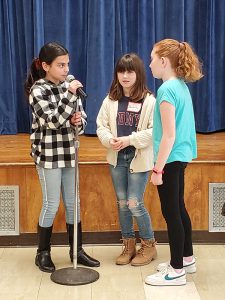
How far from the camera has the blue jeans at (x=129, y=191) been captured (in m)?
2.83

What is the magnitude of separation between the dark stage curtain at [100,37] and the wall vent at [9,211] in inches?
56.3

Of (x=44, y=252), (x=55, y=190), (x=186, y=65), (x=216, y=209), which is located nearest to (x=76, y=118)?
(x=55, y=190)

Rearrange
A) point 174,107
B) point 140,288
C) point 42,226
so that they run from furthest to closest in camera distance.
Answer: point 42,226 < point 140,288 < point 174,107

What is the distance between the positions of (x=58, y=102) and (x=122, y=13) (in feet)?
6.77

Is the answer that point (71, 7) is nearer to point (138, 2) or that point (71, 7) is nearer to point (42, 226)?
point (138, 2)

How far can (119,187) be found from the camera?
2877 millimetres

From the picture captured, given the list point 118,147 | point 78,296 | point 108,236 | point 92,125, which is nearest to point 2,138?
point 92,125

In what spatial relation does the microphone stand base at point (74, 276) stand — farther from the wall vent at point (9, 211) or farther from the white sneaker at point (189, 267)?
the wall vent at point (9, 211)

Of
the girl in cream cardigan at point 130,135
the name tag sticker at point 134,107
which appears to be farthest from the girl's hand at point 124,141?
the name tag sticker at point 134,107

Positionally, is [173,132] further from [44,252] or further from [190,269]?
[44,252]

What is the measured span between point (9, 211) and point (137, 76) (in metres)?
1.13

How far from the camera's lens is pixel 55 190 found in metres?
2.76

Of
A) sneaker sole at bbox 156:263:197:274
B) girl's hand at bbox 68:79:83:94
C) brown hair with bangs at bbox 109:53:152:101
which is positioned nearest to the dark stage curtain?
brown hair with bangs at bbox 109:53:152:101

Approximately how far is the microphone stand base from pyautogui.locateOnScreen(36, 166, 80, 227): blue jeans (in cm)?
26
